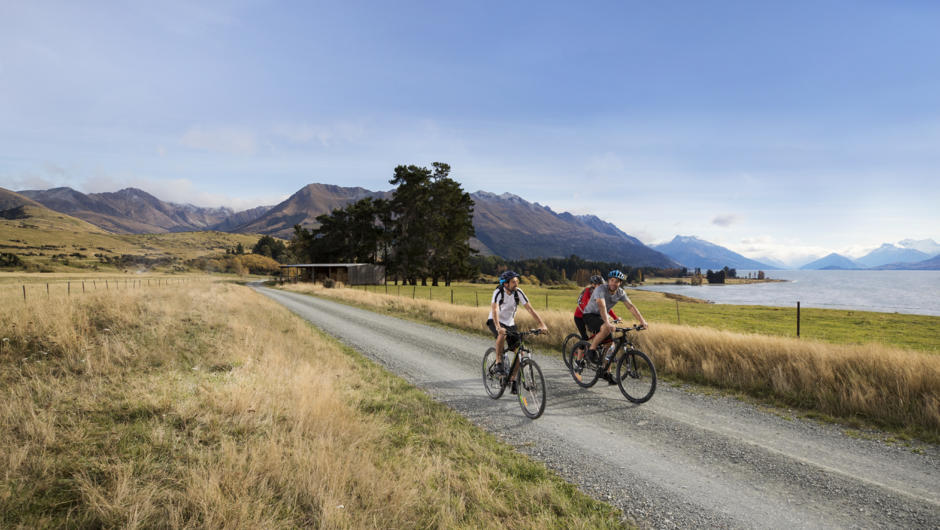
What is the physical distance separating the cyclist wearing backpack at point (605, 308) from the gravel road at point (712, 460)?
1.18 meters

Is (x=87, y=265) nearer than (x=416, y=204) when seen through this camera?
No

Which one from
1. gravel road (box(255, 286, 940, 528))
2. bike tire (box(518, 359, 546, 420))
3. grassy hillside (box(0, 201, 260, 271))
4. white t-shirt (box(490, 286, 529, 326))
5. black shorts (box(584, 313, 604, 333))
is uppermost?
grassy hillside (box(0, 201, 260, 271))

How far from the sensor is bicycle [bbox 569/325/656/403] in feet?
25.8

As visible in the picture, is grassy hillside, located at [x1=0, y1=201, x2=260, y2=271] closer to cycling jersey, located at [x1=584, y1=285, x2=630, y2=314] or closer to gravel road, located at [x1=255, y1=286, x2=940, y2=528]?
cycling jersey, located at [x1=584, y1=285, x2=630, y2=314]

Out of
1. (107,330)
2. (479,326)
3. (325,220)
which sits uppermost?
(325,220)

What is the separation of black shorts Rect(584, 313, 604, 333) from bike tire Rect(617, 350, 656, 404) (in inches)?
35.7

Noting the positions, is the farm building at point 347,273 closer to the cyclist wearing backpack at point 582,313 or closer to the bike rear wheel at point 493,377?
the cyclist wearing backpack at point 582,313

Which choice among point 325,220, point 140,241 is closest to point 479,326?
point 325,220

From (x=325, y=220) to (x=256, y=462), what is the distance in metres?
83.5

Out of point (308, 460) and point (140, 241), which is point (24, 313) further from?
point (140, 241)

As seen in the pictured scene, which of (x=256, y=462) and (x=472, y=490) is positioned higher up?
(x=256, y=462)

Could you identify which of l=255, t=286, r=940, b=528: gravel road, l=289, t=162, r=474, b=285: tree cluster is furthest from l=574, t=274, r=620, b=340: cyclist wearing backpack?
l=289, t=162, r=474, b=285: tree cluster

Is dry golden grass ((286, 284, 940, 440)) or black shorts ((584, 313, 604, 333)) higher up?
black shorts ((584, 313, 604, 333))

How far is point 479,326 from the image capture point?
18.8 meters
